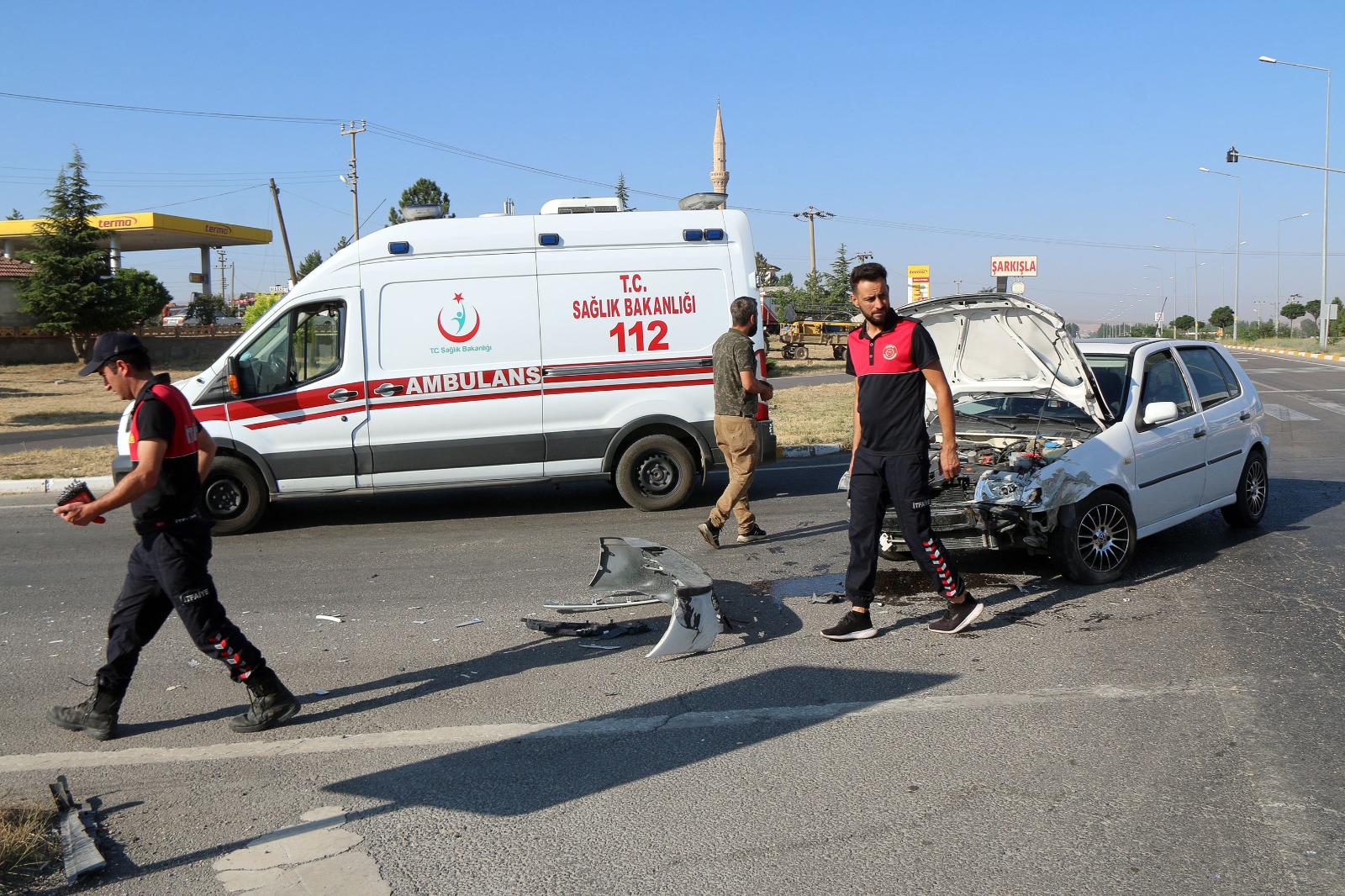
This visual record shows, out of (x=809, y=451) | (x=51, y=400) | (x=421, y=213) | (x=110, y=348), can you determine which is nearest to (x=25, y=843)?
(x=110, y=348)

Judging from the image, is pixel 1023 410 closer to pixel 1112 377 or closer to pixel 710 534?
pixel 1112 377

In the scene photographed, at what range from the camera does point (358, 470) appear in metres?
9.27

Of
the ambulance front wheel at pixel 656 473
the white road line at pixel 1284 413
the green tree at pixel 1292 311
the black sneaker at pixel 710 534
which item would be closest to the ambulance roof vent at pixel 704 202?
the ambulance front wheel at pixel 656 473

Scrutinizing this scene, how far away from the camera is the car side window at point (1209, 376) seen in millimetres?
7605

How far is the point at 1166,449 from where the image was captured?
22.9ft

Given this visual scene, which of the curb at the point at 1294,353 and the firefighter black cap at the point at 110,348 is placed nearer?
the firefighter black cap at the point at 110,348

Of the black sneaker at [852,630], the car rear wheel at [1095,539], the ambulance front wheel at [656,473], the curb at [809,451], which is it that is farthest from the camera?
the curb at [809,451]

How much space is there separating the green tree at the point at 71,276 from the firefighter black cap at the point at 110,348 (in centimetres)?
3812

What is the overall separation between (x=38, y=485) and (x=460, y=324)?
6.22 meters

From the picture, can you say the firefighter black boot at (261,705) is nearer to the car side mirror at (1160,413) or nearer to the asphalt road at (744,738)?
the asphalt road at (744,738)

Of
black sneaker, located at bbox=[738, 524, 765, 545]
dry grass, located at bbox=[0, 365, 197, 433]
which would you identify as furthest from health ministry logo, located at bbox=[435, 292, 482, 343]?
dry grass, located at bbox=[0, 365, 197, 433]

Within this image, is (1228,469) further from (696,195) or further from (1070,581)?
(696,195)

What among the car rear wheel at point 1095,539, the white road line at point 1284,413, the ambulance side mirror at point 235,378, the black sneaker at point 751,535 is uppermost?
the ambulance side mirror at point 235,378

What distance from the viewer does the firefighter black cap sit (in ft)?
14.2
